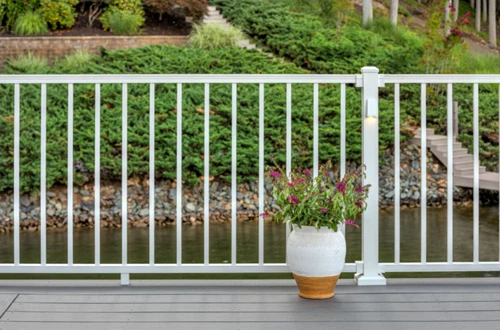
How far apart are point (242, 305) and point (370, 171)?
0.87 metres

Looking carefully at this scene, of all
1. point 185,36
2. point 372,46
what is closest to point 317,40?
point 372,46

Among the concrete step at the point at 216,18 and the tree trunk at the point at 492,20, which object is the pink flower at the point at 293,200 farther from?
the tree trunk at the point at 492,20

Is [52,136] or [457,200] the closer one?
[52,136]

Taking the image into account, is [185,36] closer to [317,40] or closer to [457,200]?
[317,40]

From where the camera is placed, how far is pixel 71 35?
1326cm

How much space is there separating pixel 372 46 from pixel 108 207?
21.0 feet

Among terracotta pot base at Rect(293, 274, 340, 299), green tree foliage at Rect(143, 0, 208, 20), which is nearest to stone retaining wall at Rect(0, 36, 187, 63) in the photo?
green tree foliage at Rect(143, 0, 208, 20)

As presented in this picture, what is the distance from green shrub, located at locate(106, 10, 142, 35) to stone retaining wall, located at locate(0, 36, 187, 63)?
0.44 meters

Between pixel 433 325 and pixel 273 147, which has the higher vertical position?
pixel 273 147

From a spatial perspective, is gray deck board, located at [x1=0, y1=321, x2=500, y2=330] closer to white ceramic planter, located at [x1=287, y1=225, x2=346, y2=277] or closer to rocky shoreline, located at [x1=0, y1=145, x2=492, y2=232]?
white ceramic planter, located at [x1=287, y1=225, x2=346, y2=277]

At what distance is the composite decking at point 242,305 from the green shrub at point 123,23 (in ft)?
35.1

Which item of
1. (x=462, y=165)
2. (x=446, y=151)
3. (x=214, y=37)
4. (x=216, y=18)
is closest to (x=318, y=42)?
(x=214, y=37)

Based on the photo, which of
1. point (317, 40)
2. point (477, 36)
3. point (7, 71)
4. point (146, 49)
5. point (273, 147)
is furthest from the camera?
point (477, 36)

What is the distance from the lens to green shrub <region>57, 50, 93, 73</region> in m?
11.6
